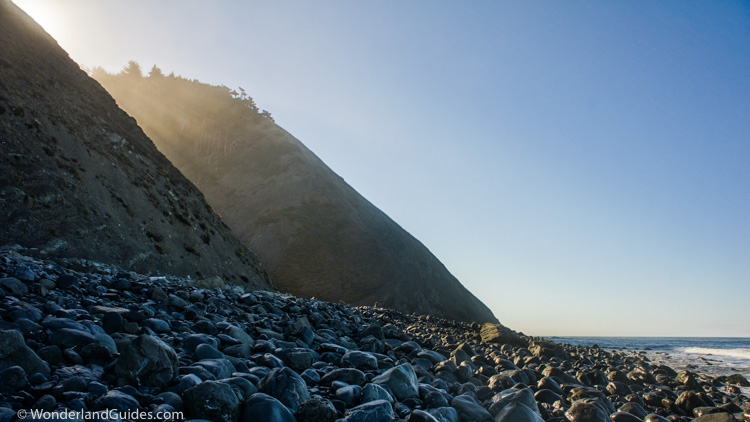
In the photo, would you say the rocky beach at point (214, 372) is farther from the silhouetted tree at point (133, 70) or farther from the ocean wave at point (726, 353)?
the silhouetted tree at point (133, 70)

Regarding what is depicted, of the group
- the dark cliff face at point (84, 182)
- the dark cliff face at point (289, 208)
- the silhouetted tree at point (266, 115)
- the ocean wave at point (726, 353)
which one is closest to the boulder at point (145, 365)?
the dark cliff face at point (84, 182)

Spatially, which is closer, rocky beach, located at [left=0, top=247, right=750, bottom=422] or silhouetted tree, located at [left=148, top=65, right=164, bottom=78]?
rocky beach, located at [left=0, top=247, right=750, bottom=422]

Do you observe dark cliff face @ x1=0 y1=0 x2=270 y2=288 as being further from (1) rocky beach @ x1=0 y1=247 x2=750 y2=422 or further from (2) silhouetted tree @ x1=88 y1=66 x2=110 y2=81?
(2) silhouetted tree @ x1=88 y1=66 x2=110 y2=81

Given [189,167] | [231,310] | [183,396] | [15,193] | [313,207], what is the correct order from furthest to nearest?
[189,167]
[313,207]
[15,193]
[231,310]
[183,396]

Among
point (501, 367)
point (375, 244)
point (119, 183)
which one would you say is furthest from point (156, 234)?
point (375, 244)

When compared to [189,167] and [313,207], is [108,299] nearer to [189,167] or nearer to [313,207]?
[313,207]

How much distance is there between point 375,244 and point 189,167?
32.9 m

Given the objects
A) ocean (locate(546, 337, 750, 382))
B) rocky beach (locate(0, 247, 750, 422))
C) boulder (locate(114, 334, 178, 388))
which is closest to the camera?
rocky beach (locate(0, 247, 750, 422))

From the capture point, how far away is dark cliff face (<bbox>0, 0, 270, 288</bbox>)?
45.5ft

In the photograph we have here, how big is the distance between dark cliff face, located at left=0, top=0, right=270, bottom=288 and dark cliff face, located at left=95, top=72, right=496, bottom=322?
47.6 ft

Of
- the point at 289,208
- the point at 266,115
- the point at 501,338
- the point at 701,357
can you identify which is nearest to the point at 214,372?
the point at 501,338

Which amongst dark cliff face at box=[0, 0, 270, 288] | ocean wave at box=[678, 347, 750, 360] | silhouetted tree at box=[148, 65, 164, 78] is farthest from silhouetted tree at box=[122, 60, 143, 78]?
ocean wave at box=[678, 347, 750, 360]

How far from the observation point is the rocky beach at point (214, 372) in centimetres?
354

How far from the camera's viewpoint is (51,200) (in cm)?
1432
